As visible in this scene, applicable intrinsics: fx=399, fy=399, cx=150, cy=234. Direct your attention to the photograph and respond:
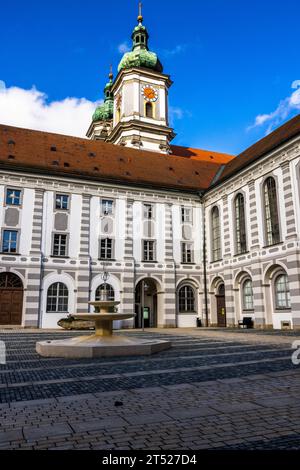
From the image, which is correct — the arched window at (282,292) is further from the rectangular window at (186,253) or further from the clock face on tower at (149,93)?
the clock face on tower at (149,93)

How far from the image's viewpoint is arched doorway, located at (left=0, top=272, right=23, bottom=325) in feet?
95.8

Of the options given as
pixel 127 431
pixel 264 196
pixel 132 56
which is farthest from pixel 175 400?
pixel 132 56

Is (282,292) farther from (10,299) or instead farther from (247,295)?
(10,299)

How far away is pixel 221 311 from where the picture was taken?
33406 mm

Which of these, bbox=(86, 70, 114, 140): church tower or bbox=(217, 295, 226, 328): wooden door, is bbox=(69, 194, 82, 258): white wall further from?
bbox=(86, 70, 114, 140): church tower

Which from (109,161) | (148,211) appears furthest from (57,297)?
(109,161)

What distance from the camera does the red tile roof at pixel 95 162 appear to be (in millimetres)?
32500

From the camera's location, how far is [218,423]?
5.23 meters

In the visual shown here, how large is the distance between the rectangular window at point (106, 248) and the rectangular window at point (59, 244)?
9.82ft

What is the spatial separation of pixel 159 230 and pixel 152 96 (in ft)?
82.4

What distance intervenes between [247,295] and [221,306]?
4.06 meters

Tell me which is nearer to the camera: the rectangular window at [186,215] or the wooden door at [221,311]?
the wooden door at [221,311]

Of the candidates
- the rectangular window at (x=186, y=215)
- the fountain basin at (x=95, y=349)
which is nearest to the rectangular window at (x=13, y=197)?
the rectangular window at (x=186, y=215)

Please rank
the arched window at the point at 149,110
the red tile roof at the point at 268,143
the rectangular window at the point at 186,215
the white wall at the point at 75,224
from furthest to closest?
the arched window at the point at 149,110 → the rectangular window at the point at 186,215 → the white wall at the point at 75,224 → the red tile roof at the point at 268,143
